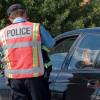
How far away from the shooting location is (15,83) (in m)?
6.03

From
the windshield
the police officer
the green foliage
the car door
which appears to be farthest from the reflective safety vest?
the green foliage

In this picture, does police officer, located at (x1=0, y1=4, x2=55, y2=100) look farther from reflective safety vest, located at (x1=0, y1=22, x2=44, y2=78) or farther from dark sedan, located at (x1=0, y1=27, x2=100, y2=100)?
dark sedan, located at (x1=0, y1=27, x2=100, y2=100)

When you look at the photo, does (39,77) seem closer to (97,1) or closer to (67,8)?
(67,8)

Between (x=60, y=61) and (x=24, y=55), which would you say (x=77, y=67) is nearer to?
(x=60, y=61)

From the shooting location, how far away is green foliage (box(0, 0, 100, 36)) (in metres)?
23.2

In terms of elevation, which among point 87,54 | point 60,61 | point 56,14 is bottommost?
point 56,14

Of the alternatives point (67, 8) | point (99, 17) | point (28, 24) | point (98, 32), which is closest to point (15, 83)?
point (28, 24)

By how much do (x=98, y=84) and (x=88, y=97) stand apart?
0.60 ft

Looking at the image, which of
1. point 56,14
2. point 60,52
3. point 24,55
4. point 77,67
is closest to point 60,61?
point 60,52

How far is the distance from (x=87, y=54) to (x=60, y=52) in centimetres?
57

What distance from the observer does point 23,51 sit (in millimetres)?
6012

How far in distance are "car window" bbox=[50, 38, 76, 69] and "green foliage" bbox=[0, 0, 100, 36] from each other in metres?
16.0

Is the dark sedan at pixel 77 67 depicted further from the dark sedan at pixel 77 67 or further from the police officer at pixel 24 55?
the police officer at pixel 24 55

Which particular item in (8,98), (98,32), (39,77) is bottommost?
(8,98)
